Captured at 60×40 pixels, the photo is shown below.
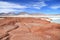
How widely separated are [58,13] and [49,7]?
162 mm

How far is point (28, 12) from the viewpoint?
165 cm

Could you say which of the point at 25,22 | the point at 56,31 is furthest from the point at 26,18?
the point at 56,31

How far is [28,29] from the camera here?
1.59m

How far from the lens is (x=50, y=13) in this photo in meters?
1.63

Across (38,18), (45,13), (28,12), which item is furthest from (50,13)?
(28,12)

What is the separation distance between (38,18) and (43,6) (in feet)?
0.65

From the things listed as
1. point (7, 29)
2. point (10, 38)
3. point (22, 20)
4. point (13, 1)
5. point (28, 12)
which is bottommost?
point (10, 38)

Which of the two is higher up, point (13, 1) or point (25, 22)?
point (13, 1)

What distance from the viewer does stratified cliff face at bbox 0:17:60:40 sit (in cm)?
150

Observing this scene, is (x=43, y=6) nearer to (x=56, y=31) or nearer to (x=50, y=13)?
(x=50, y=13)

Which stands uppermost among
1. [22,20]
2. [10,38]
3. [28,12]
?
[28,12]

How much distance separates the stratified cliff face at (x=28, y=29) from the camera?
150cm

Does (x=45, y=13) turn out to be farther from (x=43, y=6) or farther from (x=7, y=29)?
(x=7, y=29)

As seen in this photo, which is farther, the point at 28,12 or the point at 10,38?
the point at 28,12
